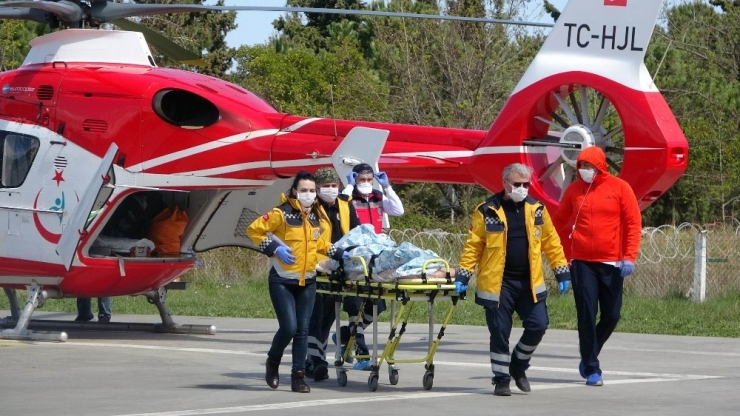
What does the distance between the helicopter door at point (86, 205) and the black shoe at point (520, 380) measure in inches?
254

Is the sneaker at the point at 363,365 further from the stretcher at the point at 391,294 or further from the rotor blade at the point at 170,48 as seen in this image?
the rotor blade at the point at 170,48

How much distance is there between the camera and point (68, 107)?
599 inches

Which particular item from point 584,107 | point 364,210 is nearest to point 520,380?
point 364,210

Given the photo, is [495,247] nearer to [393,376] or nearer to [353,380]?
[393,376]

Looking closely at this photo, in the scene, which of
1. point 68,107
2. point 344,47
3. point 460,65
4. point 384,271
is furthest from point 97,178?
point 344,47

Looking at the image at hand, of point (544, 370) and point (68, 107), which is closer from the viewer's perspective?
point (544, 370)

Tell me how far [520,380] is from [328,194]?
8.23ft

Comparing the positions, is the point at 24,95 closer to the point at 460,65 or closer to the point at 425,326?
the point at 425,326

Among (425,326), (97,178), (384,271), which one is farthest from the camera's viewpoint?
(425,326)

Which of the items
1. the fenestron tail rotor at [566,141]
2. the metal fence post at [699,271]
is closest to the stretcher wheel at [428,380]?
the fenestron tail rotor at [566,141]

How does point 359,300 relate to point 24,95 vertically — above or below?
below

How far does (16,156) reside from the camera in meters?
15.4

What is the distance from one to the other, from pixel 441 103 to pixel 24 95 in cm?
2056

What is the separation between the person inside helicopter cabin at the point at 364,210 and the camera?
11711mm
